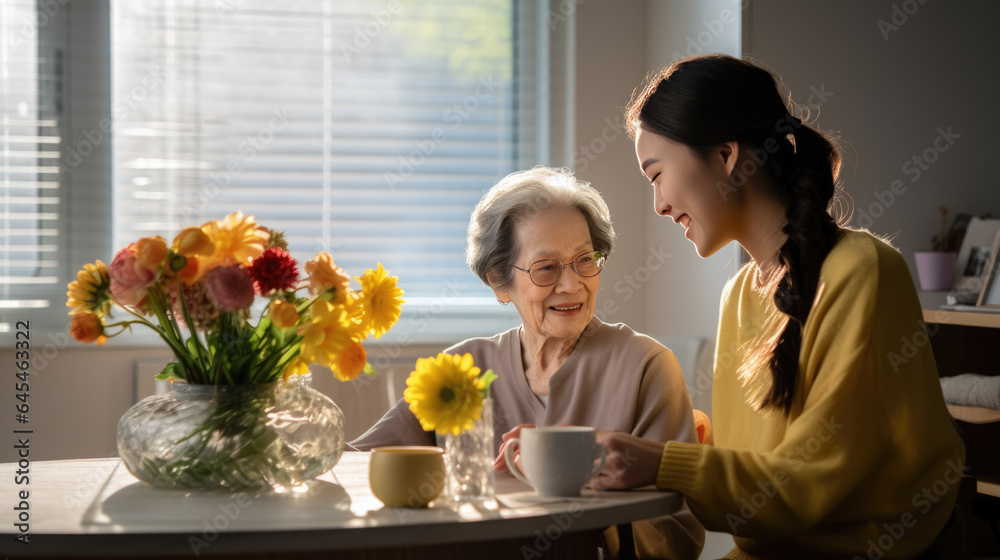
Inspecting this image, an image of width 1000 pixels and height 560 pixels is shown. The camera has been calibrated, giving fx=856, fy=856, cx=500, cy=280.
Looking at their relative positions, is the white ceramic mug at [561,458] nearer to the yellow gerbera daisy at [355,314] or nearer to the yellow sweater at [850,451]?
the yellow sweater at [850,451]

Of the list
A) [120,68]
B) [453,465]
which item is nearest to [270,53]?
[120,68]

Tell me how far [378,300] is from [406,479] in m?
0.29

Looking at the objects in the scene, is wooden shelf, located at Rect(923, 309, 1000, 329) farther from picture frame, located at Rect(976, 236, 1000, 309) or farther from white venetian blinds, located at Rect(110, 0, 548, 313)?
white venetian blinds, located at Rect(110, 0, 548, 313)

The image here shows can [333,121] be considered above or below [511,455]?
above

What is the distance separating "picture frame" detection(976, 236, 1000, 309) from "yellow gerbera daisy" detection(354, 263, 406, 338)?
1.88 m

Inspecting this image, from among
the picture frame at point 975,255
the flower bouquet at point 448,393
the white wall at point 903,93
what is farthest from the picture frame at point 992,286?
the flower bouquet at point 448,393

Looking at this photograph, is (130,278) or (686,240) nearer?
(130,278)

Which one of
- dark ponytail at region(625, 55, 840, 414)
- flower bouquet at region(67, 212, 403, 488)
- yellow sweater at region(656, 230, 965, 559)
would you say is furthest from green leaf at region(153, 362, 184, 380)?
dark ponytail at region(625, 55, 840, 414)

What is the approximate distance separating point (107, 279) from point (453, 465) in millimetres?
570

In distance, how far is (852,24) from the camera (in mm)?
2818

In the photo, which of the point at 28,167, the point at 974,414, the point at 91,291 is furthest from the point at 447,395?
the point at 28,167

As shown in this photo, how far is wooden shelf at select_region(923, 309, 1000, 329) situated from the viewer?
7.48 ft

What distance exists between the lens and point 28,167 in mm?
2990

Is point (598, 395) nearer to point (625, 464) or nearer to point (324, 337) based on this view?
point (625, 464)
